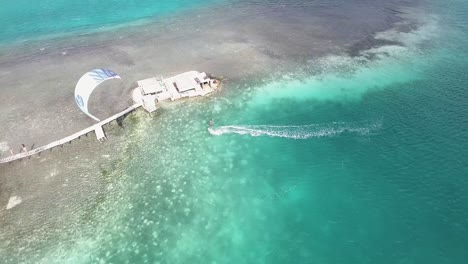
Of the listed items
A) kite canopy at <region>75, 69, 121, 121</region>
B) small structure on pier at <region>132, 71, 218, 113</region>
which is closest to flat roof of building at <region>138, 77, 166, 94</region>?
small structure on pier at <region>132, 71, 218, 113</region>

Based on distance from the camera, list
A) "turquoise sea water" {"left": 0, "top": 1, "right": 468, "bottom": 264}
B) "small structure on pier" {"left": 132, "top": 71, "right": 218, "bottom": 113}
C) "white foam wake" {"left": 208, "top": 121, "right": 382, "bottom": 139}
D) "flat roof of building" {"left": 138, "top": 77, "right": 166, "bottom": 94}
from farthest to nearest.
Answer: "flat roof of building" {"left": 138, "top": 77, "right": 166, "bottom": 94} → "small structure on pier" {"left": 132, "top": 71, "right": 218, "bottom": 113} → "white foam wake" {"left": 208, "top": 121, "right": 382, "bottom": 139} → "turquoise sea water" {"left": 0, "top": 1, "right": 468, "bottom": 264}

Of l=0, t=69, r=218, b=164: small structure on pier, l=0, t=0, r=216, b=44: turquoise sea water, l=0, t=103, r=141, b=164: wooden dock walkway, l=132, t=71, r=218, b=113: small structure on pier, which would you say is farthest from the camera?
l=0, t=0, r=216, b=44: turquoise sea water

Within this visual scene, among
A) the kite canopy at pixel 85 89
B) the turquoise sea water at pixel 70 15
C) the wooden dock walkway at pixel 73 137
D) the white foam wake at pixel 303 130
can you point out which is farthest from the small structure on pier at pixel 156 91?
the turquoise sea water at pixel 70 15

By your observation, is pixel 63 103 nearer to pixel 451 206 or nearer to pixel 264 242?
pixel 264 242

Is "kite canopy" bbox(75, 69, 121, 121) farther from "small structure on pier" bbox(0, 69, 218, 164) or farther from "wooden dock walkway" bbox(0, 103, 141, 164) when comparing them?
"wooden dock walkway" bbox(0, 103, 141, 164)

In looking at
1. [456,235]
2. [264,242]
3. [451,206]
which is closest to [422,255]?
[456,235]

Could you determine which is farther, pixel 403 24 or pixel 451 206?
pixel 403 24
